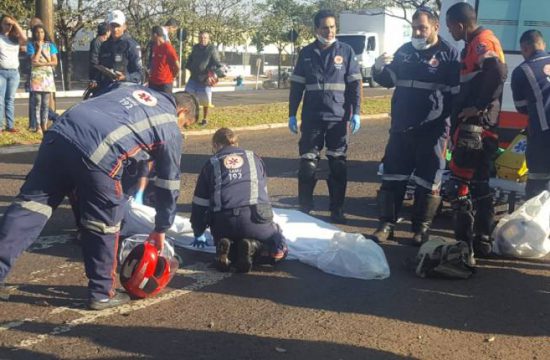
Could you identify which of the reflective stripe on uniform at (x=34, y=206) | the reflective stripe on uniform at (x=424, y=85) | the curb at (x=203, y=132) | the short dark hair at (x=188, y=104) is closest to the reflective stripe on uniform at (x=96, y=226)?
the reflective stripe on uniform at (x=34, y=206)

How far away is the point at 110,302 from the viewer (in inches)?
176

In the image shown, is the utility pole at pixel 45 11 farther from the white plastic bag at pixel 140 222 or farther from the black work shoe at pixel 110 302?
the black work shoe at pixel 110 302

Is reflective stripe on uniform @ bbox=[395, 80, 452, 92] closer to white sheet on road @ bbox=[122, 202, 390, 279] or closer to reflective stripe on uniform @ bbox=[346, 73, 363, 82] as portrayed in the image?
reflective stripe on uniform @ bbox=[346, 73, 363, 82]

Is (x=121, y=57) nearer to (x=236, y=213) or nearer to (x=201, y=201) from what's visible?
(x=201, y=201)

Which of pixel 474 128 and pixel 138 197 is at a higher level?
pixel 474 128

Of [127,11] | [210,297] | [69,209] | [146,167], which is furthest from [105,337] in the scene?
[127,11]

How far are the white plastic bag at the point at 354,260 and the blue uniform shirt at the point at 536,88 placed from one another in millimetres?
1896

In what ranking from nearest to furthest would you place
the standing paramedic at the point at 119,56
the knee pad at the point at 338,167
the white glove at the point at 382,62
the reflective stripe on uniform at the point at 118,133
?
1. the reflective stripe on uniform at the point at 118,133
2. the white glove at the point at 382,62
3. the knee pad at the point at 338,167
4. the standing paramedic at the point at 119,56

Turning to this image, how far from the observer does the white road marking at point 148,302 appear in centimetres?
402

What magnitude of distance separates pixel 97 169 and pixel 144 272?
2.64ft

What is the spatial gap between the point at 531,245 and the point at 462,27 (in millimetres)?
1968

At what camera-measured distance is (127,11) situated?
1388 inches

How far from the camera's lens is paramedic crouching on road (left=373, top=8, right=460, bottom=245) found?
6242 mm

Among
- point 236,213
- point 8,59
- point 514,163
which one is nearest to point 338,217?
point 514,163
